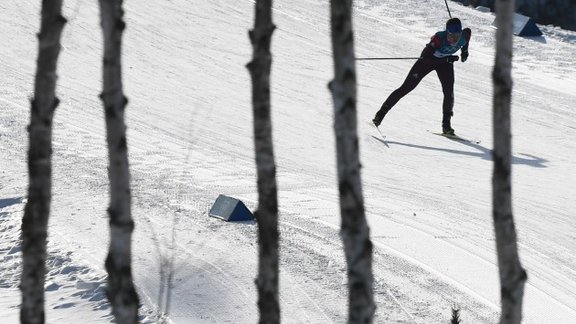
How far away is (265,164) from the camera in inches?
180

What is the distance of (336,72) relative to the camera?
4152mm

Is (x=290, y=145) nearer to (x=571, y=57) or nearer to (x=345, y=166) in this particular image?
(x=571, y=57)

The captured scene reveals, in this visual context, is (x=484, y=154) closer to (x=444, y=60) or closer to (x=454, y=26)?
(x=444, y=60)

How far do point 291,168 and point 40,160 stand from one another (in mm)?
7871

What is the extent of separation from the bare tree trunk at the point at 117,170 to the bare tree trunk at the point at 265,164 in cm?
53

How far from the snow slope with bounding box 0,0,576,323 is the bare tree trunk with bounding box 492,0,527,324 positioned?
2.03 meters

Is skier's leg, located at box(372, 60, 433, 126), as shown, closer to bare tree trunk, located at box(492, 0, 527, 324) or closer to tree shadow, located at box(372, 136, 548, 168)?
tree shadow, located at box(372, 136, 548, 168)

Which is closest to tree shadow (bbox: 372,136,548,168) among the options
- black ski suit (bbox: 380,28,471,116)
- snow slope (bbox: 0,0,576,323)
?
snow slope (bbox: 0,0,576,323)

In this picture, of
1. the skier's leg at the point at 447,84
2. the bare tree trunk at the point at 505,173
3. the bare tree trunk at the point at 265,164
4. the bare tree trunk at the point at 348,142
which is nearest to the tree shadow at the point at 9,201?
the skier's leg at the point at 447,84

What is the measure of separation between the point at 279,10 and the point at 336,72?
17.3 metres

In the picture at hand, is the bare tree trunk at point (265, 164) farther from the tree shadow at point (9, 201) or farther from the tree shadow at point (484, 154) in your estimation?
the tree shadow at point (484, 154)

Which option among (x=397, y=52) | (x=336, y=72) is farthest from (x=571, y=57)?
(x=336, y=72)

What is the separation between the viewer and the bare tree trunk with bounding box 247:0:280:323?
450cm

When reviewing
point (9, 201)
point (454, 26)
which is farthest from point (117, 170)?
point (454, 26)
